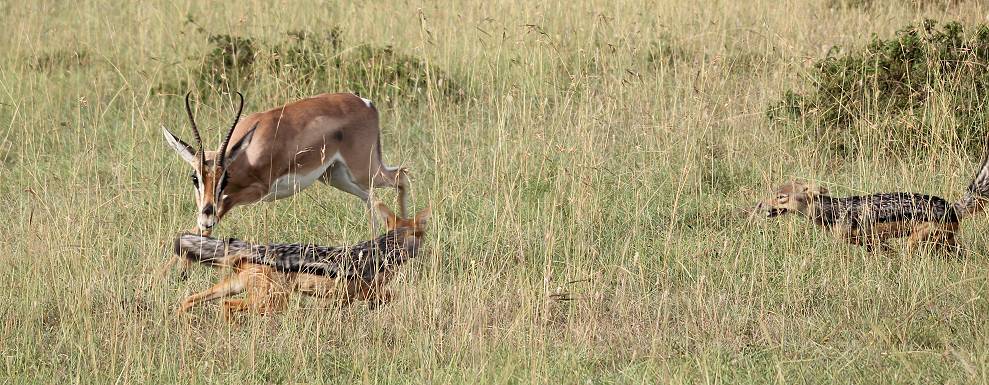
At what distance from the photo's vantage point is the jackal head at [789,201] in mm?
6223

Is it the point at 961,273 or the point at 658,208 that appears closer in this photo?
the point at 961,273

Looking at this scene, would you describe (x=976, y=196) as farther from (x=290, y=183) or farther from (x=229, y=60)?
(x=229, y=60)

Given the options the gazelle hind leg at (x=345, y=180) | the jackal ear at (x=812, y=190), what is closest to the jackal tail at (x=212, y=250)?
the gazelle hind leg at (x=345, y=180)

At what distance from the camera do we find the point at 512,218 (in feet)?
19.4

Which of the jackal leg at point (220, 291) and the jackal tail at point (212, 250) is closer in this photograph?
the jackal leg at point (220, 291)

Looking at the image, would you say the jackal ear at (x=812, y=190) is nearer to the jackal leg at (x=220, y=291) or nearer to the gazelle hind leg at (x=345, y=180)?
the gazelle hind leg at (x=345, y=180)

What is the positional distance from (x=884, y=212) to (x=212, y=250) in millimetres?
A: 2937

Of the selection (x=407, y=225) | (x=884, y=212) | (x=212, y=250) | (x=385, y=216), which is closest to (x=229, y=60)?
(x=385, y=216)

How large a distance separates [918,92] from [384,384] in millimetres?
4356

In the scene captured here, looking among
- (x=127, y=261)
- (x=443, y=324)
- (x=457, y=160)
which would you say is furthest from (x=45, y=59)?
(x=443, y=324)

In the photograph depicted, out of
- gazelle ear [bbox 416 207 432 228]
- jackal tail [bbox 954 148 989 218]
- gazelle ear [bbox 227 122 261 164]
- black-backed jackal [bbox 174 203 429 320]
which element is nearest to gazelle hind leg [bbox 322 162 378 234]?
gazelle ear [bbox 227 122 261 164]

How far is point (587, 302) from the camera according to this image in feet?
17.1

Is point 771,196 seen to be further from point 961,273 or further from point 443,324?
point 443,324

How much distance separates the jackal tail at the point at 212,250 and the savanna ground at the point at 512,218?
21cm
